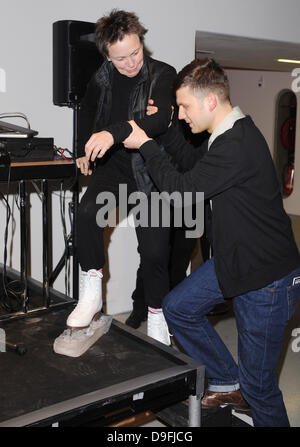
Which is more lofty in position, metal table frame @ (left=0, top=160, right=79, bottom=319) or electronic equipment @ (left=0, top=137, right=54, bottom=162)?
electronic equipment @ (left=0, top=137, right=54, bottom=162)

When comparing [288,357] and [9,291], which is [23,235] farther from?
[288,357]

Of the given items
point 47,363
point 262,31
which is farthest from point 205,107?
point 262,31

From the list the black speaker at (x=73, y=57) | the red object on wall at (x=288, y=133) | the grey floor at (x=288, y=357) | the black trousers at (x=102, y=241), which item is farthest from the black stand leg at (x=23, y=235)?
the red object on wall at (x=288, y=133)

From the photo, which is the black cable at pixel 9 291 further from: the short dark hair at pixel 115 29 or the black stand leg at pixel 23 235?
the short dark hair at pixel 115 29

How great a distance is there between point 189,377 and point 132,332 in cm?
45

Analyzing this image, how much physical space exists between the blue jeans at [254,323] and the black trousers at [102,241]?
20 centimetres

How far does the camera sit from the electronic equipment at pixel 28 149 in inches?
95.6

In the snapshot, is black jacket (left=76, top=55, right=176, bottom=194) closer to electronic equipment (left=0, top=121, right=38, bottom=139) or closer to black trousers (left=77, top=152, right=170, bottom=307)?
black trousers (left=77, top=152, right=170, bottom=307)

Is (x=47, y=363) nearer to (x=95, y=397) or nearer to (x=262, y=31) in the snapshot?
(x=95, y=397)

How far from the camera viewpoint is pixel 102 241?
2184 millimetres

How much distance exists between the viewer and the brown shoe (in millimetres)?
2096

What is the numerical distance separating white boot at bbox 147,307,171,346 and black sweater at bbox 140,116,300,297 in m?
0.51

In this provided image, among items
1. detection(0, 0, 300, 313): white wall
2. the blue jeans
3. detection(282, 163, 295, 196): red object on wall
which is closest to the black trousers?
the blue jeans

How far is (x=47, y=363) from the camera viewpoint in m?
1.99
